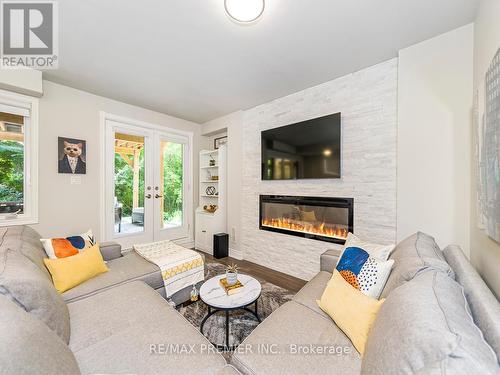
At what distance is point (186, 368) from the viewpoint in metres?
0.93

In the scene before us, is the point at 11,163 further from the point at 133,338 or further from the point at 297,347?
the point at 297,347

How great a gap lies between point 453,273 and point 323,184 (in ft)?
5.44

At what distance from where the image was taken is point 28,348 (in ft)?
2.12

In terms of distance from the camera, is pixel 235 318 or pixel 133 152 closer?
pixel 235 318

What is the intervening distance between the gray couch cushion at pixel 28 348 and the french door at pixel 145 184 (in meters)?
2.73

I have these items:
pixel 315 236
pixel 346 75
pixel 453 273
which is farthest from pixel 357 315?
pixel 346 75

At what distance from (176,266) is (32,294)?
110 cm

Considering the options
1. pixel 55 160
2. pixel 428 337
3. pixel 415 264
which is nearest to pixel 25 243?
pixel 55 160

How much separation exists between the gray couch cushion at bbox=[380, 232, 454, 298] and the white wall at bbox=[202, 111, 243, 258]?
256 cm

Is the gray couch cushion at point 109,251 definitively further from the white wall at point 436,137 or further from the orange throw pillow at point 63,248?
the white wall at point 436,137

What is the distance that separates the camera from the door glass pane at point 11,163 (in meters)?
2.44

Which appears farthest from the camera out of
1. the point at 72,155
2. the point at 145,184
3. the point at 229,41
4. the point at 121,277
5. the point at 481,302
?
the point at 145,184

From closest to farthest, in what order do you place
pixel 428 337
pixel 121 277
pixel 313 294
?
1. pixel 428 337
2. pixel 313 294
3. pixel 121 277

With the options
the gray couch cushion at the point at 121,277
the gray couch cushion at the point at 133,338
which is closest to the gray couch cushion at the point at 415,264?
the gray couch cushion at the point at 133,338
